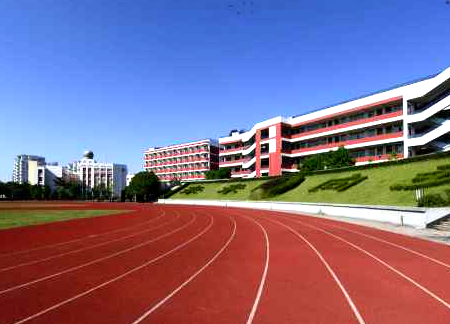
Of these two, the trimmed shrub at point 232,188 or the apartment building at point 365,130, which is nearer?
the apartment building at point 365,130

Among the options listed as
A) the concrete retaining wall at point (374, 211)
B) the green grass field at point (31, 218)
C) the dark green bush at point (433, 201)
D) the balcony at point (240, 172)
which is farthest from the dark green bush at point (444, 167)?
the balcony at point (240, 172)

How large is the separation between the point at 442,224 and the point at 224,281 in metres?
15.7

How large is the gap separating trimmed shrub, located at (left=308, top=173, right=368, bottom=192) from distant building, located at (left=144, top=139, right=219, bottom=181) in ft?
179

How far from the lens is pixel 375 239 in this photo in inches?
612

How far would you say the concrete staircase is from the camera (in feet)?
58.5

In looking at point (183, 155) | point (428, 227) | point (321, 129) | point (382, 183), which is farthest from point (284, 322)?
point (183, 155)

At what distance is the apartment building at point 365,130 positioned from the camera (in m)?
42.5

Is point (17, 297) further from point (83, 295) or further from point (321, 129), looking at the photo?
point (321, 129)

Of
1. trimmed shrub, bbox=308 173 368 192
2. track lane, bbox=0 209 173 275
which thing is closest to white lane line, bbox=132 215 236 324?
track lane, bbox=0 209 173 275

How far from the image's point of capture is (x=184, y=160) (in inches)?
3903

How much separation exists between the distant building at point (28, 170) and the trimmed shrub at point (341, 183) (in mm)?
144213

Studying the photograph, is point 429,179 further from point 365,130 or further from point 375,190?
point 365,130

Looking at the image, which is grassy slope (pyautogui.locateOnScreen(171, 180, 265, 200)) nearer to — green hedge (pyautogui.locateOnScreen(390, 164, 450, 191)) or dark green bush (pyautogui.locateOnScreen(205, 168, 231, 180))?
dark green bush (pyautogui.locateOnScreen(205, 168, 231, 180))

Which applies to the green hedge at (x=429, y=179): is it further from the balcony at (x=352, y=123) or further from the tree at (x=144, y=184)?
the tree at (x=144, y=184)
